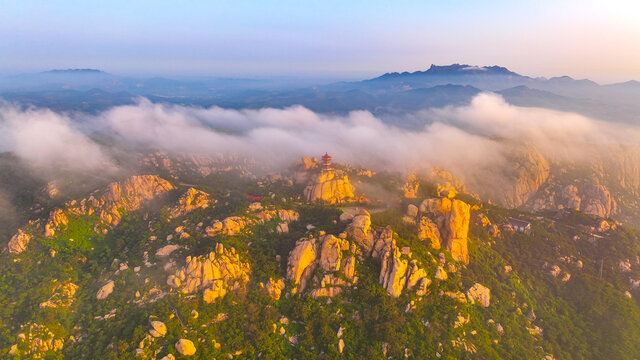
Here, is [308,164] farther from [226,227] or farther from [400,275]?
[400,275]

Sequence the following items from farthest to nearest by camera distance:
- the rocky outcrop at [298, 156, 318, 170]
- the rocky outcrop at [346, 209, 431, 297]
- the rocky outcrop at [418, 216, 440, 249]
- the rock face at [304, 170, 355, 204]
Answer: the rocky outcrop at [298, 156, 318, 170]
the rock face at [304, 170, 355, 204]
the rocky outcrop at [418, 216, 440, 249]
the rocky outcrop at [346, 209, 431, 297]

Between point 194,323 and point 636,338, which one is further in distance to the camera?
point 636,338

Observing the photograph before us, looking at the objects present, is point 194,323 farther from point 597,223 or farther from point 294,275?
point 597,223

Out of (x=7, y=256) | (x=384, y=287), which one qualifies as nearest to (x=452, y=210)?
(x=384, y=287)

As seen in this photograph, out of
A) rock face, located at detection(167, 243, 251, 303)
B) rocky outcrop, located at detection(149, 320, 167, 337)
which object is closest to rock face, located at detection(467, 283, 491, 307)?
rock face, located at detection(167, 243, 251, 303)

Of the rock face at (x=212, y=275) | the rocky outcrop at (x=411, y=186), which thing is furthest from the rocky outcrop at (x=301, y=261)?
the rocky outcrop at (x=411, y=186)

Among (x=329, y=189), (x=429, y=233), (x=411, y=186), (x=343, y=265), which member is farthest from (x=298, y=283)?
(x=411, y=186)

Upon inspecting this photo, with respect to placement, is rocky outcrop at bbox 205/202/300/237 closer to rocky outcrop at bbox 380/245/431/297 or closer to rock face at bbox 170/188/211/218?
rock face at bbox 170/188/211/218
